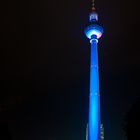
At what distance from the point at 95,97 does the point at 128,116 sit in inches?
2929

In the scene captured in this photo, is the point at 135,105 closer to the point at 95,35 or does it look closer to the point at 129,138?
the point at 129,138

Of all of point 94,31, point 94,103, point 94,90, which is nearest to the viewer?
point 94,103

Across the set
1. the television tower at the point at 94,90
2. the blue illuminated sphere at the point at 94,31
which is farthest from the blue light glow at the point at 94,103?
the blue illuminated sphere at the point at 94,31

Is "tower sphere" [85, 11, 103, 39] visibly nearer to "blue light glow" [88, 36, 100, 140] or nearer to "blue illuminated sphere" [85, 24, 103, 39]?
"blue illuminated sphere" [85, 24, 103, 39]

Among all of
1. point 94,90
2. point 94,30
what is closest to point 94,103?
point 94,90

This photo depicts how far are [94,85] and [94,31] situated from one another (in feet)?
67.1

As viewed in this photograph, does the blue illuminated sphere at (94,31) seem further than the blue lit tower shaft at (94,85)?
Yes

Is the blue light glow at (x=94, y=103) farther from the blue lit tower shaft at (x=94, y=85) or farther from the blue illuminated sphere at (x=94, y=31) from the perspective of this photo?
the blue illuminated sphere at (x=94, y=31)

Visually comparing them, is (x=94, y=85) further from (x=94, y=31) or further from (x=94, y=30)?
(x=94, y=30)

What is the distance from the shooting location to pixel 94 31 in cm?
11431

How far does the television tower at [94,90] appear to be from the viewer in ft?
323

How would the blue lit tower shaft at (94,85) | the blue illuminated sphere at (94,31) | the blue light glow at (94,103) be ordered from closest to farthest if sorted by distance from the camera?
the blue light glow at (94,103), the blue lit tower shaft at (94,85), the blue illuminated sphere at (94,31)

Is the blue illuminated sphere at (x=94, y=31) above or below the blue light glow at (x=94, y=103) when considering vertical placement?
above

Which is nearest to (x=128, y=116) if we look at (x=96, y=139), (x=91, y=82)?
(x=96, y=139)
